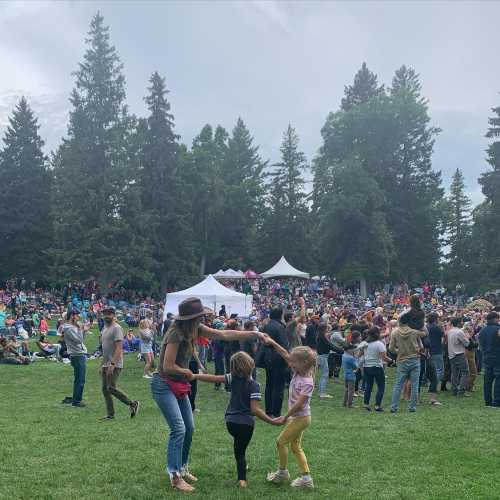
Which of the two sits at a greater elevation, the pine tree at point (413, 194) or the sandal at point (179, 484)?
the pine tree at point (413, 194)

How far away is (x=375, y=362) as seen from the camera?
10719mm

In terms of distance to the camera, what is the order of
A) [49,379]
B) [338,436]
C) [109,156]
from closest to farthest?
[338,436] → [49,379] → [109,156]

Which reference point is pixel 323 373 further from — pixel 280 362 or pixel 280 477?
pixel 280 477

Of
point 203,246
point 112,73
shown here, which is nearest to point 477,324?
point 112,73

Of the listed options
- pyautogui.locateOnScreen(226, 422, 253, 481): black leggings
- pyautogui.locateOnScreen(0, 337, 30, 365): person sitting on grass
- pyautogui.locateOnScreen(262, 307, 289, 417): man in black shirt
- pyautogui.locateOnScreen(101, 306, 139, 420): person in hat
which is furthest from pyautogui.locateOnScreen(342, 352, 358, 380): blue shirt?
pyautogui.locateOnScreen(0, 337, 30, 365): person sitting on grass

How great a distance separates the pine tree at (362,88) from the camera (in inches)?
2244

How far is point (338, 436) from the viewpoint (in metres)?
8.09

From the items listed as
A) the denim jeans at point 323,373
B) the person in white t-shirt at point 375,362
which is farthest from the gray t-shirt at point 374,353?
the denim jeans at point 323,373

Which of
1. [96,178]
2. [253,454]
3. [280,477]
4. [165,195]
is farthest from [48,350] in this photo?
[165,195]

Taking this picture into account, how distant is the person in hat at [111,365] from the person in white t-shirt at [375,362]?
4.21m

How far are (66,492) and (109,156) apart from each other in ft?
128

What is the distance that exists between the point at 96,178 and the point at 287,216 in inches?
917

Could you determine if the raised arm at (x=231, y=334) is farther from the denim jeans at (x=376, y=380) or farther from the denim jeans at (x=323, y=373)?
the denim jeans at (x=323, y=373)

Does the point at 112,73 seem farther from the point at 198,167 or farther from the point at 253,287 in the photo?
the point at 253,287
